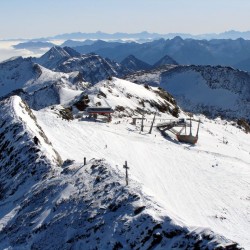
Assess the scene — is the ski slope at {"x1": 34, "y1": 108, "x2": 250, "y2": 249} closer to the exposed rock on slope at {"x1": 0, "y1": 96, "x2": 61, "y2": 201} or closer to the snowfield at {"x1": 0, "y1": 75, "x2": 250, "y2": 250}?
the snowfield at {"x1": 0, "y1": 75, "x2": 250, "y2": 250}

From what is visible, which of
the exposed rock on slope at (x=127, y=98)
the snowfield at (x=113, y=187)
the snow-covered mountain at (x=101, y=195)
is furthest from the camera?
the exposed rock on slope at (x=127, y=98)

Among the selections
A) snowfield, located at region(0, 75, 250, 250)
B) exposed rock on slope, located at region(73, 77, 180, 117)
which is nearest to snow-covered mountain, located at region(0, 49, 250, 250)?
snowfield, located at region(0, 75, 250, 250)

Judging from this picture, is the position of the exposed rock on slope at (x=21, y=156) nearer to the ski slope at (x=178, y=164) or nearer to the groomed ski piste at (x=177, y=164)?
the groomed ski piste at (x=177, y=164)

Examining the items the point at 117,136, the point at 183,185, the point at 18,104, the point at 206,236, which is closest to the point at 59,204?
the point at 206,236

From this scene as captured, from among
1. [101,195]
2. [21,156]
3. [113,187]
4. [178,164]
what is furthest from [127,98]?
[101,195]

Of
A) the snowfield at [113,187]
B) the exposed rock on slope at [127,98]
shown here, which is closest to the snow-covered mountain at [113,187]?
the snowfield at [113,187]
